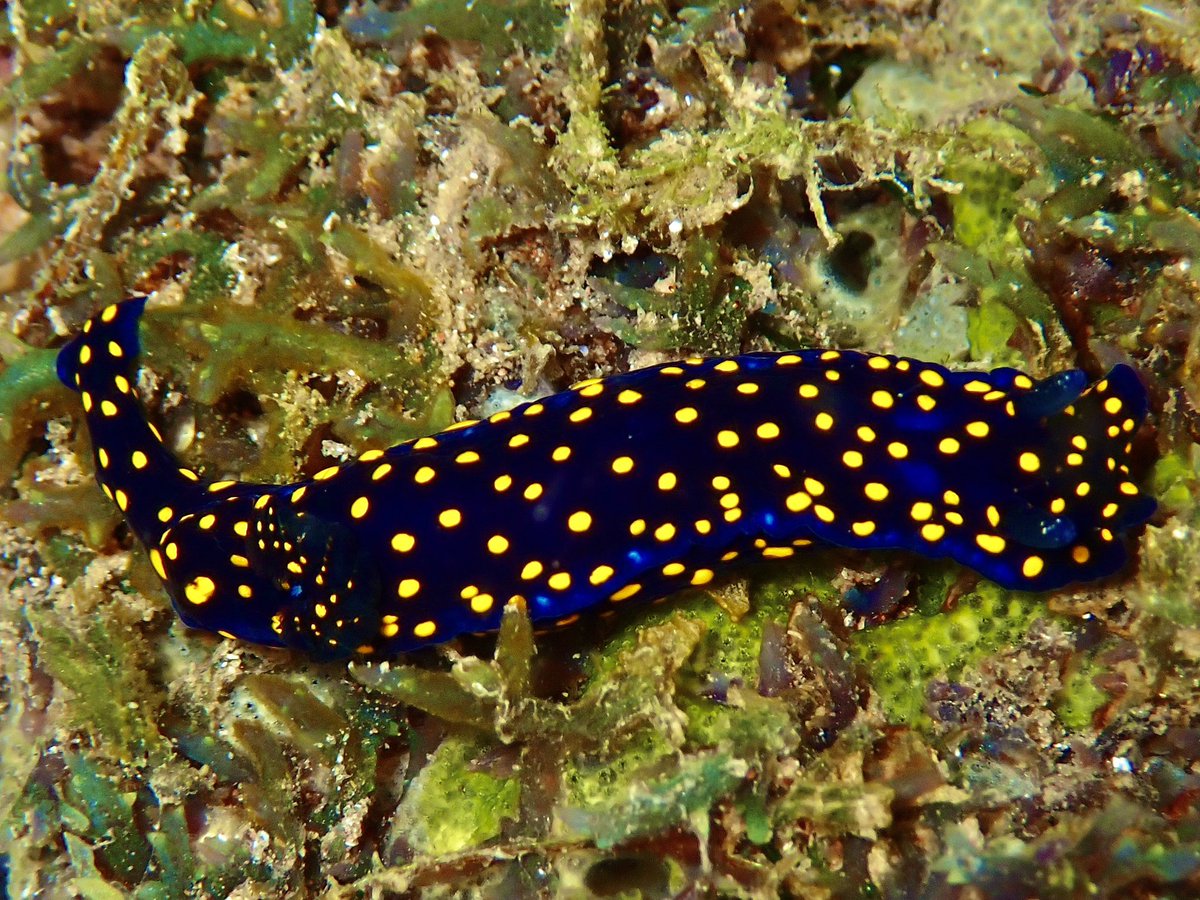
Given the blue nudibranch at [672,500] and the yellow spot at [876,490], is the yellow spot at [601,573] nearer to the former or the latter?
the blue nudibranch at [672,500]

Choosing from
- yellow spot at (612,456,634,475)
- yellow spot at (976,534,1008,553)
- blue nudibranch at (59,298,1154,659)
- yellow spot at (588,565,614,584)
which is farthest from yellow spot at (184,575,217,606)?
yellow spot at (976,534,1008,553)

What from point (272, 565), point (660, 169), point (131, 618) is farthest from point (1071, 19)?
point (131, 618)

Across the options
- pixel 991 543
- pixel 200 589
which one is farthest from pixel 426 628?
pixel 991 543

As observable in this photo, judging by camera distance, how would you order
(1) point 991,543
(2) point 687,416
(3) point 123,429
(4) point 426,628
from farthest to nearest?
(3) point 123,429
(4) point 426,628
(2) point 687,416
(1) point 991,543

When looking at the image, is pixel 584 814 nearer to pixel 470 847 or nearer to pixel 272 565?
pixel 470 847

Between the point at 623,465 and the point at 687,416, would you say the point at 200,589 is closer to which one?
the point at 623,465

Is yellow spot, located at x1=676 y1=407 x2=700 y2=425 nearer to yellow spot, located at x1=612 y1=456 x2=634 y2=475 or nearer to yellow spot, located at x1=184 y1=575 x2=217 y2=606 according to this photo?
yellow spot, located at x1=612 y1=456 x2=634 y2=475

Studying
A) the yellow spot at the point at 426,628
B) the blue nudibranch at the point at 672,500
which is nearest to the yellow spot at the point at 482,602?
the blue nudibranch at the point at 672,500
